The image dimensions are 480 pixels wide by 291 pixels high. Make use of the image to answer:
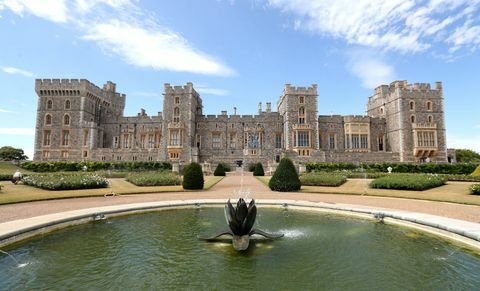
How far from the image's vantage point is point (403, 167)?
32594 mm

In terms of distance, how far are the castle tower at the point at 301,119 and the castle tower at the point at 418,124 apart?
14.0 m

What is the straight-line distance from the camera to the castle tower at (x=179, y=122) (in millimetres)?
44094

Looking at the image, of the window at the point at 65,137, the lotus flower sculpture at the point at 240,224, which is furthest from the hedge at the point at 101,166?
the lotus flower sculpture at the point at 240,224

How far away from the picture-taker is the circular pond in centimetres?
496

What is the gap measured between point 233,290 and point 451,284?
13.4 ft

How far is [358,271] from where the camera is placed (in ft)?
18.1

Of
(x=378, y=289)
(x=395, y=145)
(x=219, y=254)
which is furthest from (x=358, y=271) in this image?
(x=395, y=145)

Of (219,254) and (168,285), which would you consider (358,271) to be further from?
(168,285)

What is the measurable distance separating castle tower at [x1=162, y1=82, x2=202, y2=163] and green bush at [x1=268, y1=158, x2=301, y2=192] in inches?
1026

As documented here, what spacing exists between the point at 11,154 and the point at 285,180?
71146 millimetres

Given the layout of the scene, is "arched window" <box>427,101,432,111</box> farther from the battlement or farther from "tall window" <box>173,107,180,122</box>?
"tall window" <box>173,107,180,122</box>

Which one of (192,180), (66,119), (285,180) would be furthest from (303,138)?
Answer: (66,119)

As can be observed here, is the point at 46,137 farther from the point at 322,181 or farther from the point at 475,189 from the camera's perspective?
the point at 475,189

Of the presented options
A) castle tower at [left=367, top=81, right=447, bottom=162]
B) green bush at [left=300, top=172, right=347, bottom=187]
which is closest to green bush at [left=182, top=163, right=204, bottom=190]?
green bush at [left=300, top=172, right=347, bottom=187]
